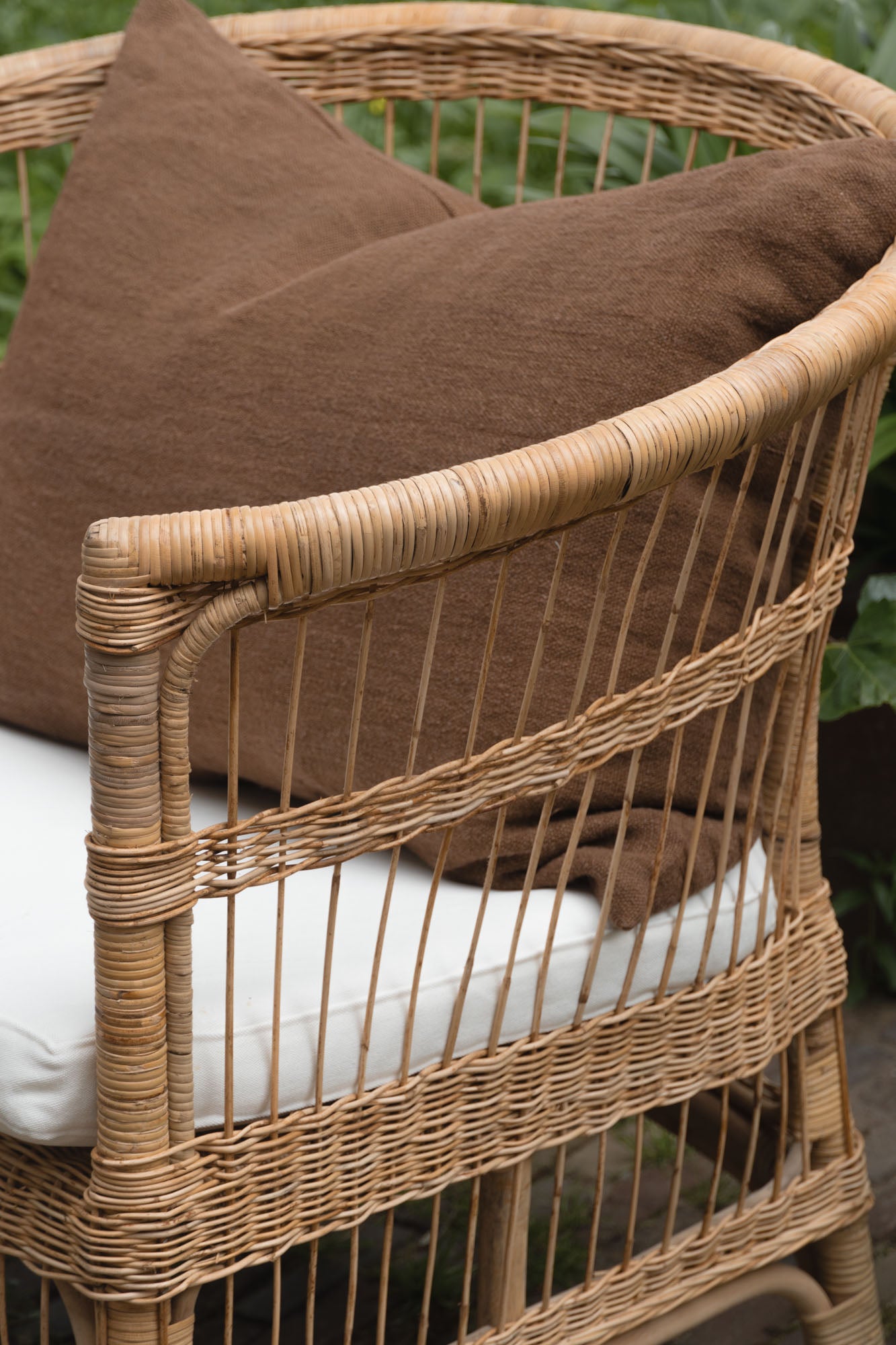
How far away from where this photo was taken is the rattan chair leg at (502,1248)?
3.37 ft

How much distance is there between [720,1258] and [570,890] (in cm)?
38

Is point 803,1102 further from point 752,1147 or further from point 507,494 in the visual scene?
point 507,494

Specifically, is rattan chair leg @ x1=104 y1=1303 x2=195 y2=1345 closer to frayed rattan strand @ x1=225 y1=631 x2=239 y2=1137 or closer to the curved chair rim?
frayed rattan strand @ x1=225 y1=631 x2=239 y2=1137

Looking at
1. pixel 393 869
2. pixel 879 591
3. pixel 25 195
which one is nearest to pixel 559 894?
pixel 393 869

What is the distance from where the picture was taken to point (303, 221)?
131 centimetres

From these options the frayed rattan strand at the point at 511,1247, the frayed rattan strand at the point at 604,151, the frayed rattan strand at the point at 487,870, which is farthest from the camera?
the frayed rattan strand at the point at 604,151

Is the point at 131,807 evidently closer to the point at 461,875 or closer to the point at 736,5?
the point at 461,875

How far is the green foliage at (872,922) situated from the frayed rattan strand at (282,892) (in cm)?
111

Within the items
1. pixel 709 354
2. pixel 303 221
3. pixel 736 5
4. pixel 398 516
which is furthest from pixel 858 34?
pixel 398 516

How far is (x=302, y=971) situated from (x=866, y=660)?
753mm

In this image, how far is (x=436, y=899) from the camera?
0.94 m

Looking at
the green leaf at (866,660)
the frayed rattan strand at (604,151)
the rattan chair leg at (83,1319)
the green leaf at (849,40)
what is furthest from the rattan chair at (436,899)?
the green leaf at (849,40)

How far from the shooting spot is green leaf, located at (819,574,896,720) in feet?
4.56

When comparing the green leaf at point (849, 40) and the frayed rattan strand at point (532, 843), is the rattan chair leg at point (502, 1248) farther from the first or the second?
the green leaf at point (849, 40)
